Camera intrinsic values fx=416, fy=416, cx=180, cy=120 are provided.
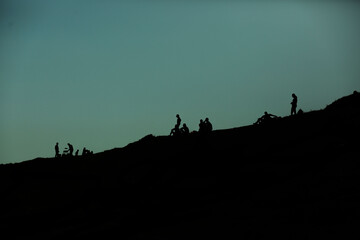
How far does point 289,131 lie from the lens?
29.8 metres

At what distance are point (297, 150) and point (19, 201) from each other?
19.0 metres

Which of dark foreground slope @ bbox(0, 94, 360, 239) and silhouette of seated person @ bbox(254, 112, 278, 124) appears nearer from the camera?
dark foreground slope @ bbox(0, 94, 360, 239)

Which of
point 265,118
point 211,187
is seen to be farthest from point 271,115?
point 211,187

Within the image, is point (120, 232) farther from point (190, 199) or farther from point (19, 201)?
point (19, 201)

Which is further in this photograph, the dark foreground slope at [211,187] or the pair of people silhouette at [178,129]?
the pair of people silhouette at [178,129]

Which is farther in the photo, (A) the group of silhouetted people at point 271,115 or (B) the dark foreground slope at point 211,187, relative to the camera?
(A) the group of silhouetted people at point 271,115

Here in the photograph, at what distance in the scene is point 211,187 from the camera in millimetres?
24031

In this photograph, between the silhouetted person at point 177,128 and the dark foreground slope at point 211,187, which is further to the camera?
the silhouetted person at point 177,128

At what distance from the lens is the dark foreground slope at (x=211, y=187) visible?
60.1 feet

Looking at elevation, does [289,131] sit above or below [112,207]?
above

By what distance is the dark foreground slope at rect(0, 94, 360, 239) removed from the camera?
1831 centimetres

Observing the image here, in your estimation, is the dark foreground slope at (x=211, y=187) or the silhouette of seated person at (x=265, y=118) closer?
the dark foreground slope at (x=211, y=187)

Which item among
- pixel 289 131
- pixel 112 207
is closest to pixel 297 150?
pixel 289 131

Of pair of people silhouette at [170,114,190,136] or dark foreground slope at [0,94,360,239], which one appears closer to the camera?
dark foreground slope at [0,94,360,239]
